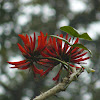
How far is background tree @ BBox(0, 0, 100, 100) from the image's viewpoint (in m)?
8.06

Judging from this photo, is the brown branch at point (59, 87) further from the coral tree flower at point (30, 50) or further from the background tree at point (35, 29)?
the background tree at point (35, 29)

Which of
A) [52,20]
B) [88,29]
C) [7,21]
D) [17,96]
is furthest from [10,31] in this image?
[88,29]

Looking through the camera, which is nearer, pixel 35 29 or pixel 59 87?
pixel 59 87

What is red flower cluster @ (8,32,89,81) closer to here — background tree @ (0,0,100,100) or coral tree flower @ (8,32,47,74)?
coral tree flower @ (8,32,47,74)

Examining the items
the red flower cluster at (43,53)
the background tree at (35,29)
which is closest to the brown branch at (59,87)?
the red flower cluster at (43,53)

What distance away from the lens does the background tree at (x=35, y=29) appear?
8.06 meters

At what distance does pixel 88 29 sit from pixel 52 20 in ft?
5.81

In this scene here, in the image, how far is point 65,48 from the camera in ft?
2.75

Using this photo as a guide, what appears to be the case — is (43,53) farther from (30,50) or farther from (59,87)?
(59,87)

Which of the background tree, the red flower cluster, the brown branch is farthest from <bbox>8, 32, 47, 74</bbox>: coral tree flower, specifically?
the background tree

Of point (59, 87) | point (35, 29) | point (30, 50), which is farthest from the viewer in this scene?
point (35, 29)

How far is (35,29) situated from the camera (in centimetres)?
843

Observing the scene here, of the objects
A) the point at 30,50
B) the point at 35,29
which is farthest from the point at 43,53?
the point at 35,29

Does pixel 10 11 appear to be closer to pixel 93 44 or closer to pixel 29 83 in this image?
pixel 29 83
